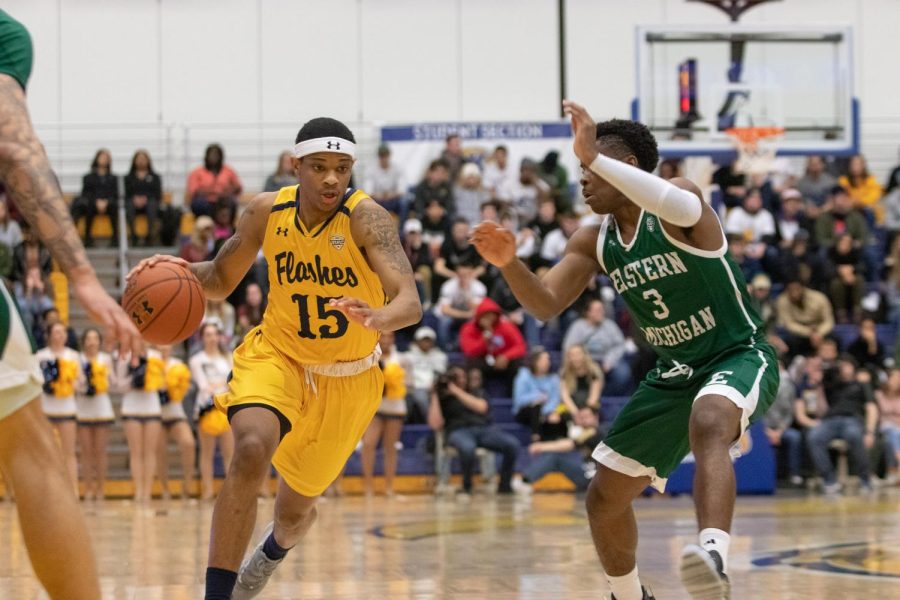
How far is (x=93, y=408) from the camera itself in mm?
15320

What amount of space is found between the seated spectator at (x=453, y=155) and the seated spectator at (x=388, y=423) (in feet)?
14.1

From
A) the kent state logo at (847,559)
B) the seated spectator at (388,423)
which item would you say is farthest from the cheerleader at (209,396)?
the kent state logo at (847,559)

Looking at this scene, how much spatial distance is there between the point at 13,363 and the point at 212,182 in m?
15.9

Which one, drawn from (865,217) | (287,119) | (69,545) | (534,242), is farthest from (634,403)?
(287,119)

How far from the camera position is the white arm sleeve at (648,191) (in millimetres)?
5719

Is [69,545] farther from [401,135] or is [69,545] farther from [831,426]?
[401,135]

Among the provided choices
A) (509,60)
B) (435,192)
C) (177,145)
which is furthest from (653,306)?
(509,60)

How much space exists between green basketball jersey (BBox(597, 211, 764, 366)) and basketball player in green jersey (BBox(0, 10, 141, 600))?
2.80 meters

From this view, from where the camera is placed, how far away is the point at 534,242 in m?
18.1

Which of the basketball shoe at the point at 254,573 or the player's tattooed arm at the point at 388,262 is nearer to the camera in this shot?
the player's tattooed arm at the point at 388,262

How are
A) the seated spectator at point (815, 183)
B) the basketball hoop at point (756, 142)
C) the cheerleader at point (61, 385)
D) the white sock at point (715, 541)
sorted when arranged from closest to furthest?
1. the white sock at point (715, 541)
2. the cheerleader at point (61, 385)
3. the basketball hoop at point (756, 142)
4. the seated spectator at point (815, 183)

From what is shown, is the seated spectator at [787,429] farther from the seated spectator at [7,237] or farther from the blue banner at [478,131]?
the seated spectator at [7,237]

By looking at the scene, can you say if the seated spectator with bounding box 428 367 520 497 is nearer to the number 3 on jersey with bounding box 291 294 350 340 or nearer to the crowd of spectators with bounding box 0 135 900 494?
the crowd of spectators with bounding box 0 135 900 494

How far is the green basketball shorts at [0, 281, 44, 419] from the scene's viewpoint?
3.90 m
